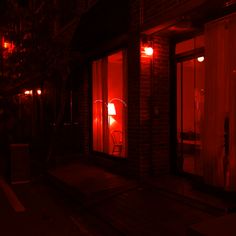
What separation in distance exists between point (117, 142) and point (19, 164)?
272 centimetres

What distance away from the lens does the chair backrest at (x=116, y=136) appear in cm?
881

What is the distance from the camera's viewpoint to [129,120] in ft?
25.3

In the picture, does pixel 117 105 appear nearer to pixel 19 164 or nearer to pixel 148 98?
pixel 148 98

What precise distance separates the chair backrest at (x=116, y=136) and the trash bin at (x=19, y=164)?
2413 millimetres

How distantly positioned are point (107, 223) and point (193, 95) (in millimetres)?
3214

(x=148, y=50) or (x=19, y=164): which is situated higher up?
(x=148, y=50)

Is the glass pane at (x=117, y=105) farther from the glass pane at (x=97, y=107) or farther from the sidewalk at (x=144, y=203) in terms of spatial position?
the sidewalk at (x=144, y=203)

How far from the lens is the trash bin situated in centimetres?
888

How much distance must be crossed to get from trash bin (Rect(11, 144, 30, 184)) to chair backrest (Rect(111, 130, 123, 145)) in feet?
7.92

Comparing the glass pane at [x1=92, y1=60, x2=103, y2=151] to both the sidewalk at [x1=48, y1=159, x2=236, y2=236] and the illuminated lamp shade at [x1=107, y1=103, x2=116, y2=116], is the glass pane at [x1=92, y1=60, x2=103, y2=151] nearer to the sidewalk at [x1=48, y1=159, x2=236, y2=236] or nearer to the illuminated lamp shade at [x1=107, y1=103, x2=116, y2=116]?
the illuminated lamp shade at [x1=107, y1=103, x2=116, y2=116]

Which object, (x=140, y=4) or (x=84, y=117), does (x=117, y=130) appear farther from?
(x=140, y=4)

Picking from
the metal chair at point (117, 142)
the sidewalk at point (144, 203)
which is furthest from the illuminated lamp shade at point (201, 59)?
the metal chair at point (117, 142)

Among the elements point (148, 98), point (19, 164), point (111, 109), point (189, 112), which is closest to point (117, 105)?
point (111, 109)

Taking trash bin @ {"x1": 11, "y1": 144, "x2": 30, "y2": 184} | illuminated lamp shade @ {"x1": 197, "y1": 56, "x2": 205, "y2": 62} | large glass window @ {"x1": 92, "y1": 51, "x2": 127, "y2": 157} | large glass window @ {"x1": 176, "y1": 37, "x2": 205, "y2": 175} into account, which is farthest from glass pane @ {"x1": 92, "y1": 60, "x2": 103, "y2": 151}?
illuminated lamp shade @ {"x1": 197, "y1": 56, "x2": 205, "y2": 62}
